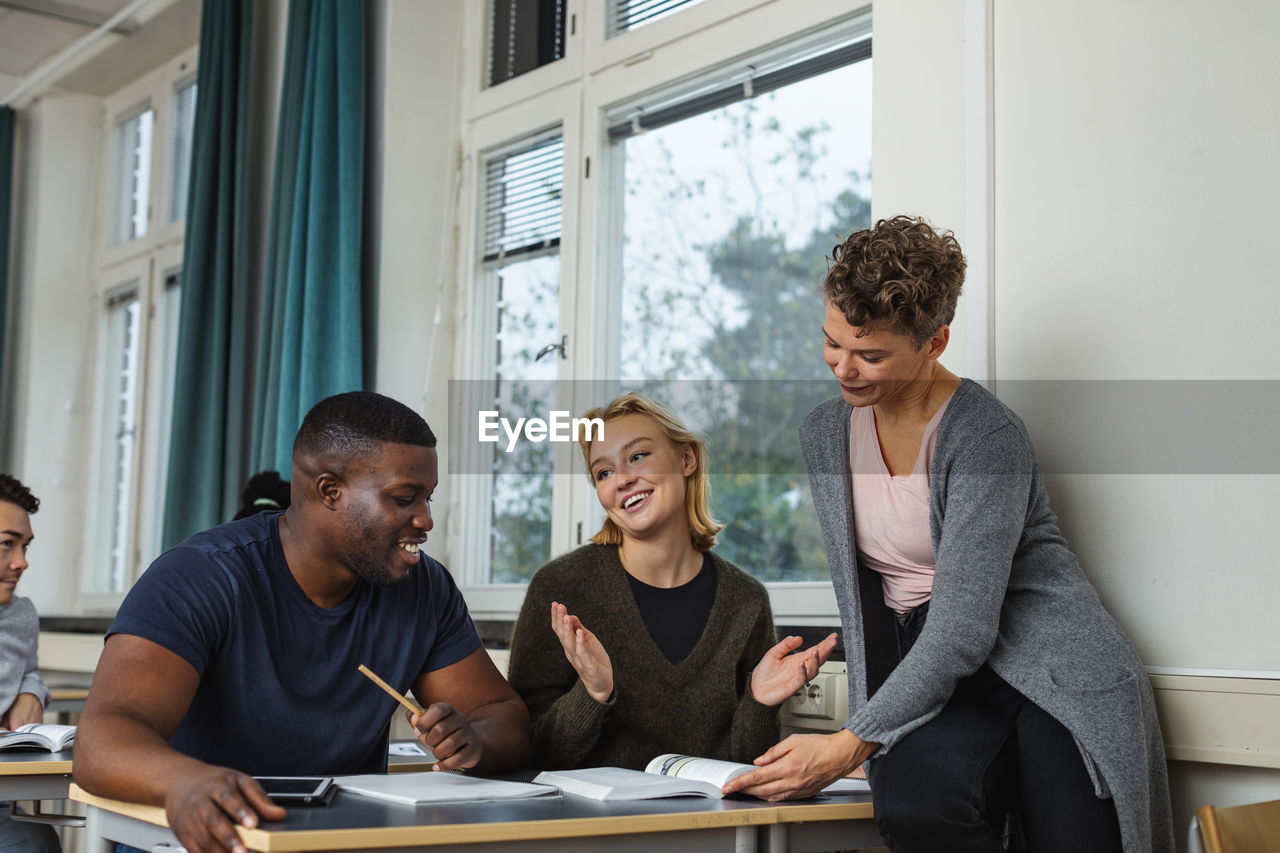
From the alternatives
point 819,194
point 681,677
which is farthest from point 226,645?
point 819,194

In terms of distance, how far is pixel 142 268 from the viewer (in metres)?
5.76

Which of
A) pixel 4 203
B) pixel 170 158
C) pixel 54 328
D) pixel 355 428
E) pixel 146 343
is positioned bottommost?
pixel 355 428

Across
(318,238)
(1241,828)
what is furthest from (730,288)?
(1241,828)

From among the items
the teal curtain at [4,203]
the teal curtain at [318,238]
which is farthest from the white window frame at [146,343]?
the teal curtain at [318,238]

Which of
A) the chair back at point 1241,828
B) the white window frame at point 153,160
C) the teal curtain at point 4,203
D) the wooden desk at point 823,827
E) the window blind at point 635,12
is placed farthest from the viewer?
the teal curtain at point 4,203

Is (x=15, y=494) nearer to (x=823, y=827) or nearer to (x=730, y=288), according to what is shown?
(x=730, y=288)

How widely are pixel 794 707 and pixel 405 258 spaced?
2059 mm

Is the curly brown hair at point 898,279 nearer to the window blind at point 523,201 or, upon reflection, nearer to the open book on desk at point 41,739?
the open book on desk at point 41,739

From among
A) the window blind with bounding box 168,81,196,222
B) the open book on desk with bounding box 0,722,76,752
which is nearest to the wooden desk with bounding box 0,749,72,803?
the open book on desk with bounding box 0,722,76,752

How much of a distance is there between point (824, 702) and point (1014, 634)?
0.70 metres

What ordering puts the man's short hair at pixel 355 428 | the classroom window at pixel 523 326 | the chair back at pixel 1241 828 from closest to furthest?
the chair back at pixel 1241 828, the man's short hair at pixel 355 428, the classroom window at pixel 523 326

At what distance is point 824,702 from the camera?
249 centimetres

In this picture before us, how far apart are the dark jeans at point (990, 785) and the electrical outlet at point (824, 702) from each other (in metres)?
0.61

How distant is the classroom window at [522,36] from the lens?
12.6 ft
